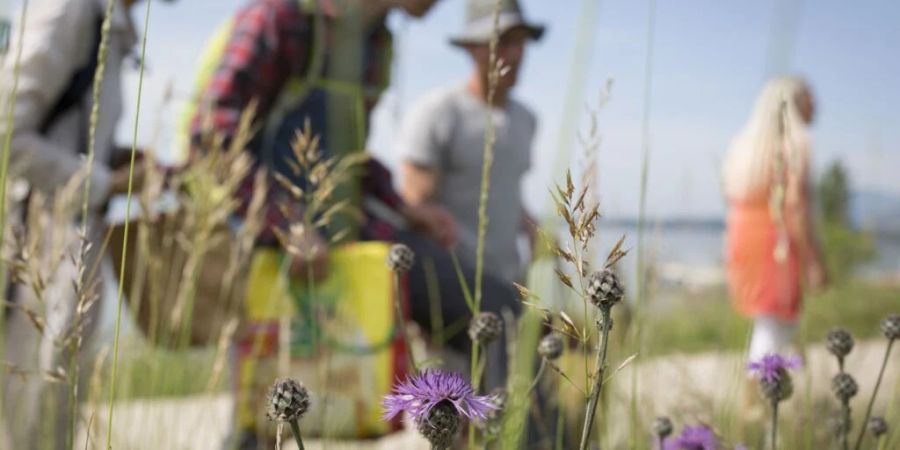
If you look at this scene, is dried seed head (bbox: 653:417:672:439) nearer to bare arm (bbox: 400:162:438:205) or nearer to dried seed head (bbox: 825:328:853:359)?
dried seed head (bbox: 825:328:853:359)

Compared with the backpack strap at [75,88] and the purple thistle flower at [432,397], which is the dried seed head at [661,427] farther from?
the backpack strap at [75,88]

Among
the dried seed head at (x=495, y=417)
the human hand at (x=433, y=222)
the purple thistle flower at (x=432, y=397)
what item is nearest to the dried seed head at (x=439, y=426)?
the purple thistle flower at (x=432, y=397)

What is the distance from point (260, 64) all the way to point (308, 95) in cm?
13

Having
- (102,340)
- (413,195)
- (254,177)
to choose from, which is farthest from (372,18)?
(102,340)

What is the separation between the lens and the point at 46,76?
1.71m

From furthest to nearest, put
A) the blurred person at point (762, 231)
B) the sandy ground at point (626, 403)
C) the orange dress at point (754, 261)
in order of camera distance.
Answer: the orange dress at point (754, 261) → the blurred person at point (762, 231) → the sandy ground at point (626, 403)

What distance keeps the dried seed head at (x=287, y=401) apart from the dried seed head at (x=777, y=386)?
0.46 meters

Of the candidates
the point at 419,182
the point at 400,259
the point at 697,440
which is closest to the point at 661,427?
the point at 697,440

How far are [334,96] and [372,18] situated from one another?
28 cm

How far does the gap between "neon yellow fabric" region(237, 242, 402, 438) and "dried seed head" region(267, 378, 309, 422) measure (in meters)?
1.40

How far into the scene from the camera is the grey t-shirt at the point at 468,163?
2643 mm

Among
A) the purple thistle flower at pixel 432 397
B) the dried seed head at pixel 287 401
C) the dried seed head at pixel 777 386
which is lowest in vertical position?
the dried seed head at pixel 777 386

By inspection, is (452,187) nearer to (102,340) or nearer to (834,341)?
(102,340)

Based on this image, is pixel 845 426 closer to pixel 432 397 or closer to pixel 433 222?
pixel 432 397
